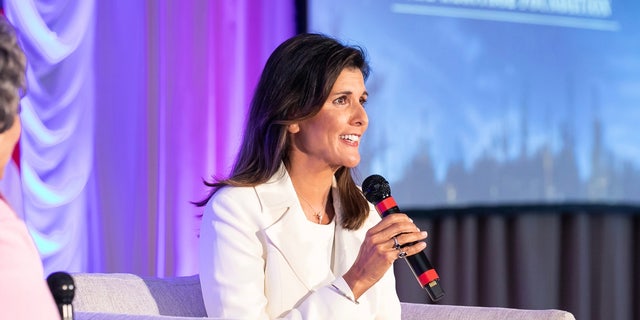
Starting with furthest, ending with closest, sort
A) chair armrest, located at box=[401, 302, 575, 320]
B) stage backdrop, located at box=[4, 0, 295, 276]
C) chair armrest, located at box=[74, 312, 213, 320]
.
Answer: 1. stage backdrop, located at box=[4, 0, 295, 276]
2. chair armrest, located at box=[401, 302, 575, 320]
3. chair armrest, located at box=[74, 312, 213, 320]

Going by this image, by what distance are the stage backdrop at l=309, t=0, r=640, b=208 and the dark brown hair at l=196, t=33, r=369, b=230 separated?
1.40 meters

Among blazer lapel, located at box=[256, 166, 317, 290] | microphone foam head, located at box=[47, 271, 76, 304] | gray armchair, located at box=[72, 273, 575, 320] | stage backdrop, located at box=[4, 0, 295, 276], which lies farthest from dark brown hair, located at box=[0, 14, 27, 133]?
stage backdrop, located at box=[4, 0, 295, 276]

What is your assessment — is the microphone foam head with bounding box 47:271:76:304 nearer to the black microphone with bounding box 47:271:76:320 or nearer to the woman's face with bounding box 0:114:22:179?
the black microphone with bounding box 47:271:76:320

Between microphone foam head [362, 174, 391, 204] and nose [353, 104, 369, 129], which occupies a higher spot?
nose [353, 104, 369, 129]

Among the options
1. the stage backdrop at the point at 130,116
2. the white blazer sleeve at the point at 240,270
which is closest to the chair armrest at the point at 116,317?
the white blazer sleeve at the point at 240,270

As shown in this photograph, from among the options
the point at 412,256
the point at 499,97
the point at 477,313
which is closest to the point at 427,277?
the point at 412,256

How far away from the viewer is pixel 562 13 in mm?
4141

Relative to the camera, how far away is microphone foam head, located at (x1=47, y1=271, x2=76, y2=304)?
130cm

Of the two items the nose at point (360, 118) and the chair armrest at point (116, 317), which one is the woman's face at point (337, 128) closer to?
the nose at point (360, 118)

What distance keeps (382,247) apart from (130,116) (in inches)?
59.2

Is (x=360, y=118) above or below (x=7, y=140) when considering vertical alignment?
below

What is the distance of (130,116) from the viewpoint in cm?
337

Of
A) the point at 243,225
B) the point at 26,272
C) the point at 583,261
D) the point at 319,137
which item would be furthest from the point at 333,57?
the point at 583,261

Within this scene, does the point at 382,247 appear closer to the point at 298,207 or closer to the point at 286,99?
the point at 298,207
